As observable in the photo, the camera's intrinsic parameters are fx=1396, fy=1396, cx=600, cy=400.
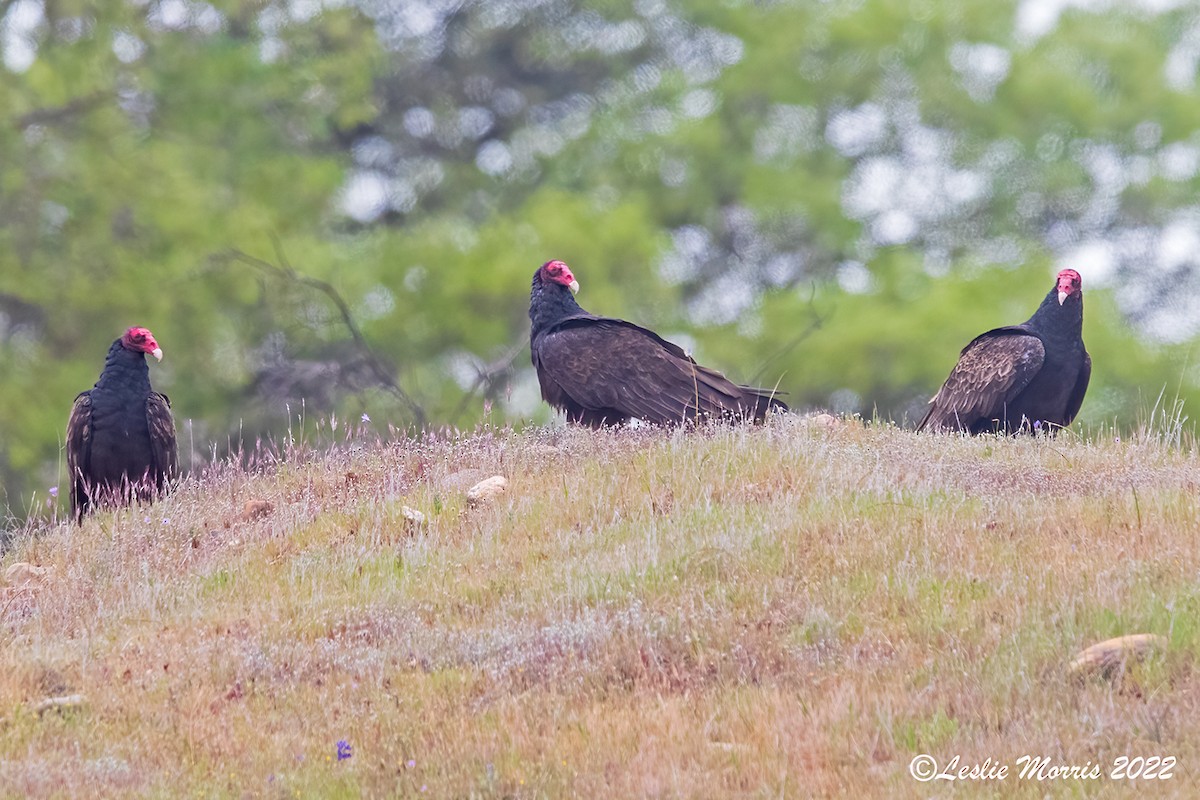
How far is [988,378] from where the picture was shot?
34.5 feet

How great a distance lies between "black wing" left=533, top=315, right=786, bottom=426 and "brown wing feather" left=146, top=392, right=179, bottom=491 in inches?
104

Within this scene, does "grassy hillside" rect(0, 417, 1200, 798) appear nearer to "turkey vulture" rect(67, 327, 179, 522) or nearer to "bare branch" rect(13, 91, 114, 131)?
"turkey vulture" rect(67, 327, 179, 522)

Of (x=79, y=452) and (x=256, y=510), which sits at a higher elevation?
(x=79, y=452)

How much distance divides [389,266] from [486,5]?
4.50 m

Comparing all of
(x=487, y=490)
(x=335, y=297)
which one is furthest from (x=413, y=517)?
(x=335, y=297)

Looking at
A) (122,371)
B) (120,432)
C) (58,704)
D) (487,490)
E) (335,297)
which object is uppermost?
(335,297)

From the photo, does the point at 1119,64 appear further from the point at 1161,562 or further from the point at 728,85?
the point at 1161,562

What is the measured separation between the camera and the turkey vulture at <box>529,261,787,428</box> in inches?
378

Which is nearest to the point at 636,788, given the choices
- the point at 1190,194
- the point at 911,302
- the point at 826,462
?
the point at 826,462

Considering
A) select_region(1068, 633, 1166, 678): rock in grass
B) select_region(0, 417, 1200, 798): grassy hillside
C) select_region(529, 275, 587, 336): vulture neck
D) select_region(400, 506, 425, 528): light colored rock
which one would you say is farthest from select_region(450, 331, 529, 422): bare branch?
select_region(1068, 633, 1166, 678): rock in grass

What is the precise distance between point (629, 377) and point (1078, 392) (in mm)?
3692

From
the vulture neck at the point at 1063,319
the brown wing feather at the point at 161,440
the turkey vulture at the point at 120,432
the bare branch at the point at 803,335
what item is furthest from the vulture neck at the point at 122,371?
the bare branch at the point at 803,335

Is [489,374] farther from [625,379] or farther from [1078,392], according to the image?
[1078,392]

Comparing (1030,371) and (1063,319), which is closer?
(1030,371)
